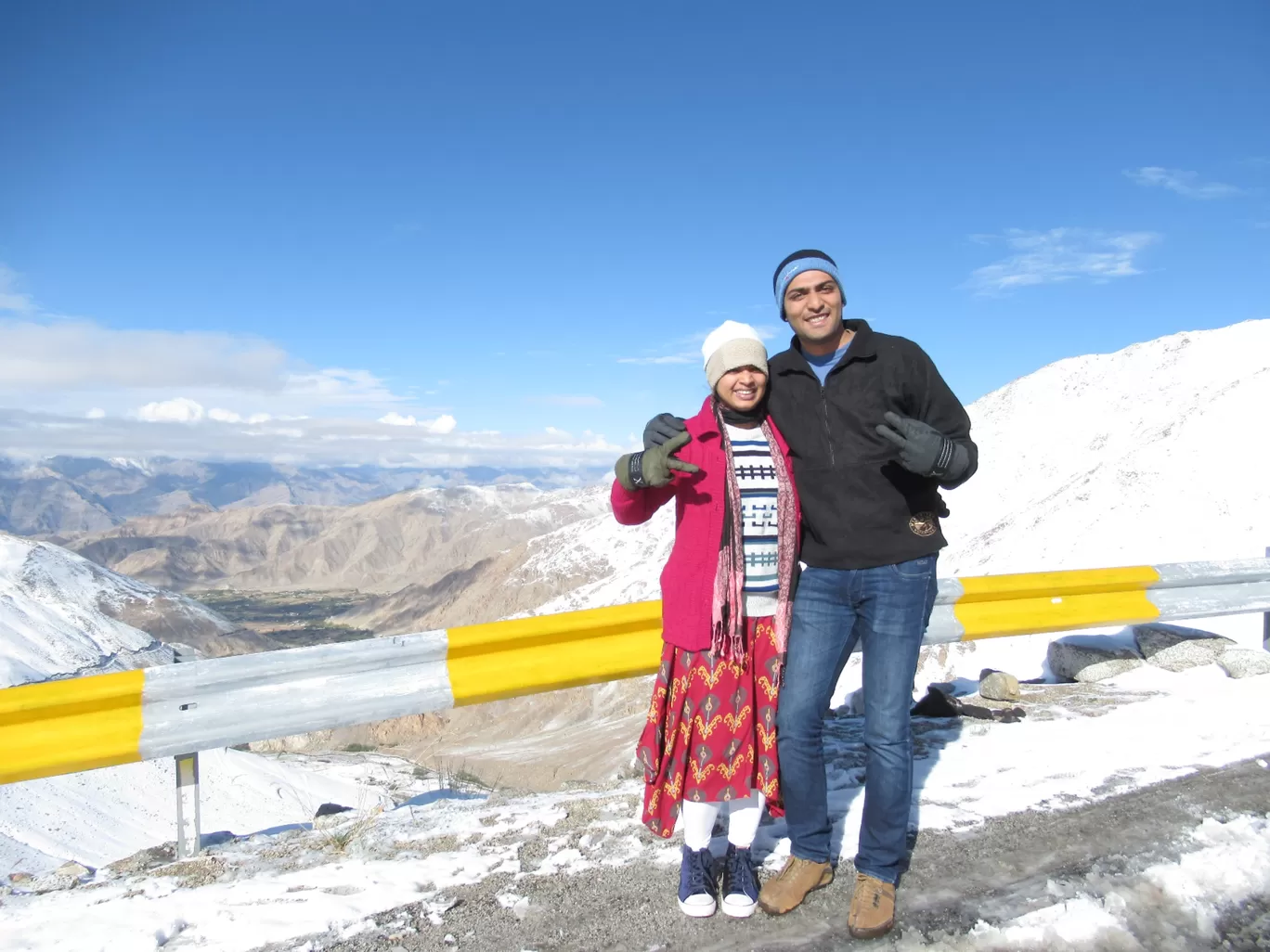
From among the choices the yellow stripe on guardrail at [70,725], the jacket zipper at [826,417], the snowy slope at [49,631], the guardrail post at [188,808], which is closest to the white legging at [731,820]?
the jacket zipper at [826,417]

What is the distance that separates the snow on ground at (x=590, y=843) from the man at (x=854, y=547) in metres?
0.38

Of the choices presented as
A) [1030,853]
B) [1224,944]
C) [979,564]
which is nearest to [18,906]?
[1030,853]

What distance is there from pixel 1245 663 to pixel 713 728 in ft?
15.6

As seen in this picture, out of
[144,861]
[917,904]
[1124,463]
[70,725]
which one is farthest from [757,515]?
[1124,463]

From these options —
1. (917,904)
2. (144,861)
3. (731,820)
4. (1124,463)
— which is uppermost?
(1124,463)

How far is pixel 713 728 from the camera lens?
2.92 metres

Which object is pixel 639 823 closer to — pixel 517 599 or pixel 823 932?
pixel 823 932

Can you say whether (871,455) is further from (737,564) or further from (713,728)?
(713,728)

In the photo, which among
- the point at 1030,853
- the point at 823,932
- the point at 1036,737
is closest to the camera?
the point at 823,932

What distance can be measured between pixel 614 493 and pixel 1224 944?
92.7 inches

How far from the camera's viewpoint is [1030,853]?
3.14 m

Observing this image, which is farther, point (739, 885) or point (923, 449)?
point (739, 885)

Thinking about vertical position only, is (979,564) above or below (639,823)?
below

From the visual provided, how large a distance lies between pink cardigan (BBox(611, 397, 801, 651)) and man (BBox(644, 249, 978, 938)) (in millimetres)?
139
